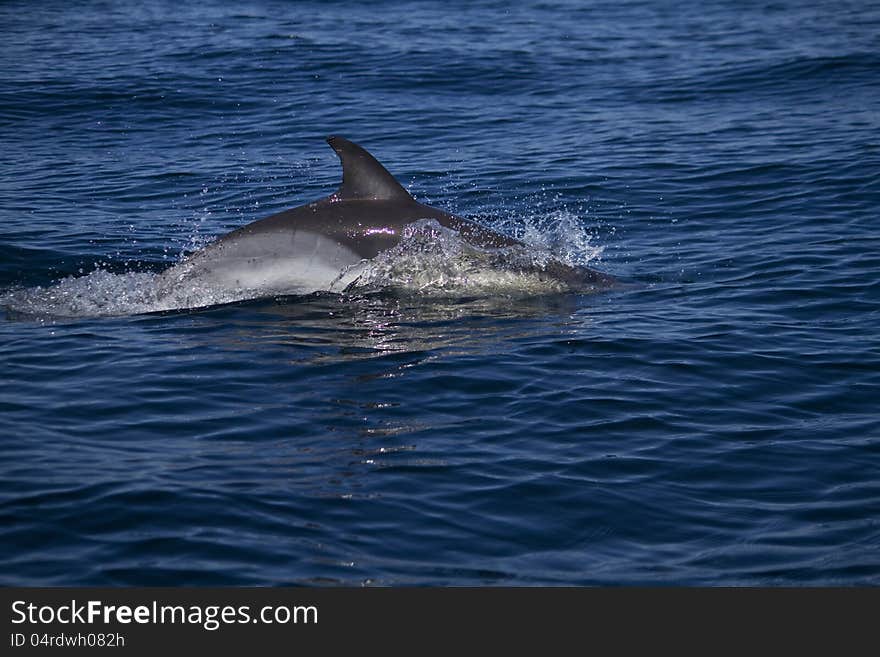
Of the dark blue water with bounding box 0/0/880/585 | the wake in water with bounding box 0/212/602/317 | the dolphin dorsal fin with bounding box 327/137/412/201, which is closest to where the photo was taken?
the dark blue water with bounding box 0/0/880/585

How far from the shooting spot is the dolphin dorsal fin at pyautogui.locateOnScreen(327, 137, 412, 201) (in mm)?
13000

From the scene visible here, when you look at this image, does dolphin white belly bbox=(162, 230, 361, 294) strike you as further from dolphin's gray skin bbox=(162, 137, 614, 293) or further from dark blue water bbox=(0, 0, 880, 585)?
dark blue water bbox=(0, 0, 880, 585)

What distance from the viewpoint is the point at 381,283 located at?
13.5 metres

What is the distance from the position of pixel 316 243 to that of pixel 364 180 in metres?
0.82

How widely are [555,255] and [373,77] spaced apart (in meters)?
14.1

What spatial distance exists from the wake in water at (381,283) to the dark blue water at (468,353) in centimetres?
8

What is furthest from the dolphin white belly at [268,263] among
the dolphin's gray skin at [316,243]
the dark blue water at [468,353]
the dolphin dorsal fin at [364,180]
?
the dolphin dorsal fin at [364,180]

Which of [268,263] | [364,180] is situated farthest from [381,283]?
[268,263]

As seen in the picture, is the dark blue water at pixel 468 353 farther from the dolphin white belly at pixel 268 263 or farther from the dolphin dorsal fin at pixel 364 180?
the dolphin dorsal fin at pixel 364 180

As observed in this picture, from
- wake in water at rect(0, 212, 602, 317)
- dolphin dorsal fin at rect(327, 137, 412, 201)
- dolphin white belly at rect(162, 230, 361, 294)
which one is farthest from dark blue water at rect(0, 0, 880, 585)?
dolphin dorsal fin at rect(327, 137, 412, 201)

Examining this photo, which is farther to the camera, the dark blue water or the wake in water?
the wake in water

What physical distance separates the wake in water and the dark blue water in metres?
0.08

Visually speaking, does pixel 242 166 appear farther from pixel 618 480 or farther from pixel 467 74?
pixel 618 480

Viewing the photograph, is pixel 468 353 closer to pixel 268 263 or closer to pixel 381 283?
pixel 381 283
